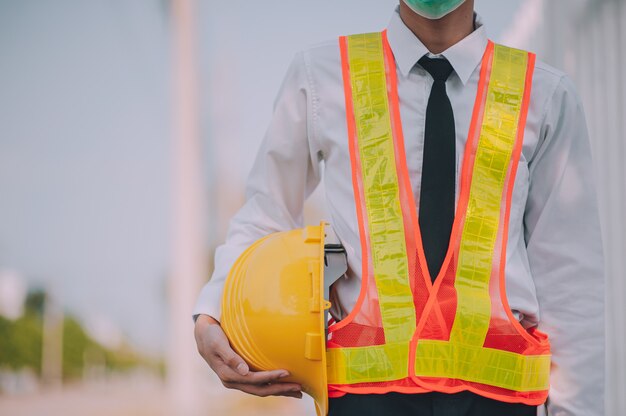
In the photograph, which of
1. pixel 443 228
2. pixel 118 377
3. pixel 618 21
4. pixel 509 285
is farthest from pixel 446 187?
pixel 118 377

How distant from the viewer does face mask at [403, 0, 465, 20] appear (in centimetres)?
179

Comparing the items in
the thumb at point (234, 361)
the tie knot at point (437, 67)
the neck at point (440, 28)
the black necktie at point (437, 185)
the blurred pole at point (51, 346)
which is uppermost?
the neck at point (440, 28)

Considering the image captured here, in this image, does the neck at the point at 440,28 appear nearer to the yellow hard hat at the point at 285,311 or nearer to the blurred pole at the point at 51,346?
the yellow hard hat at the point at 285,311

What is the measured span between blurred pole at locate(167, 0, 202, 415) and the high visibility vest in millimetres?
12336

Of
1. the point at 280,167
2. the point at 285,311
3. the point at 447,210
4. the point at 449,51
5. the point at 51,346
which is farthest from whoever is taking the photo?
the point at 51,346

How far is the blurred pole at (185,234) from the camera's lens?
1389cm

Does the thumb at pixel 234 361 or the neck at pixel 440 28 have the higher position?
the neck at pixel 440 28

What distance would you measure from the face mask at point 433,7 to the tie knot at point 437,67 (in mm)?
94

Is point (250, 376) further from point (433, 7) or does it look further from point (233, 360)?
point (433, 7)

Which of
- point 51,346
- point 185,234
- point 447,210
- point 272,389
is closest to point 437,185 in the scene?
point 447,210

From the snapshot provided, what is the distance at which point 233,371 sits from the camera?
1.65 meters

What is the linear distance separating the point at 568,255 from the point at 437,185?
0.34 m

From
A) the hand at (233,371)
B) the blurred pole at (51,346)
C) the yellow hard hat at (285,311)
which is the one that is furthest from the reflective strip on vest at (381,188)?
the blurred pole at (51,346)

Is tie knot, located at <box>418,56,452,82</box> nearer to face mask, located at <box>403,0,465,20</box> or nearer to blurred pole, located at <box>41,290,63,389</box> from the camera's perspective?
face mask, located at <box>403,0,465,20</box>
